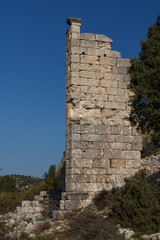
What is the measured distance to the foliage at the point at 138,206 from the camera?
27.5 ft

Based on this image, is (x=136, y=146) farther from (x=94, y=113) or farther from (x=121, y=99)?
(x=94, y=113)

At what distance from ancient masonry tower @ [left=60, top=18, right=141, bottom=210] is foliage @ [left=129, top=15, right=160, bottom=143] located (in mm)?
2286

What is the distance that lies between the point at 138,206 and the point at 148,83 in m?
3.43

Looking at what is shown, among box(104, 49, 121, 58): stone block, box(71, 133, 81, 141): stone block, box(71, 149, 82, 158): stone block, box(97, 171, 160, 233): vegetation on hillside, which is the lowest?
box(97, 171, 160, 233): vegetation on hillside

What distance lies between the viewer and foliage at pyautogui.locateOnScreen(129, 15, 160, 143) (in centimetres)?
976

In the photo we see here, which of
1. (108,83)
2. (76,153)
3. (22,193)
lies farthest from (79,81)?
(22,193)

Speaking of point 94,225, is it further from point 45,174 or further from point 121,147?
point 45,174

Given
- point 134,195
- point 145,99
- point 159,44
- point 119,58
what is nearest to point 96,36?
point 119,58

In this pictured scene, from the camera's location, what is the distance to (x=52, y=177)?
67.2ft

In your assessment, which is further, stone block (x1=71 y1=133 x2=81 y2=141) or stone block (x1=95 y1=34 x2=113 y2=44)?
stone block (x1=95 y1=34 x2=113 y2=44)

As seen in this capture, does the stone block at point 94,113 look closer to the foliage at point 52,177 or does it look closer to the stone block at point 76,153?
the stone block at point 76,153

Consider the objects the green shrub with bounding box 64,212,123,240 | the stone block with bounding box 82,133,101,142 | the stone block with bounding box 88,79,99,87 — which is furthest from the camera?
the stone block with bounding box 88,79,99,87

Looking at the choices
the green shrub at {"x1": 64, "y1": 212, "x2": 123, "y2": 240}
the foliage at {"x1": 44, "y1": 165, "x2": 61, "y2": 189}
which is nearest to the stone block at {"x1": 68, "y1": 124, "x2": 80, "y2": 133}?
the green shrub at {"x1": 64, "y1": 212, "x2": 123, "y2": 240}

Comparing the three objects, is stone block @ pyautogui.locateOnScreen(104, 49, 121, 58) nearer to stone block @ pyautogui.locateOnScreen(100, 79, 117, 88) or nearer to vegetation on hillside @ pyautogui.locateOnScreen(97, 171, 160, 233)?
stone block @ pyautogui.locateOnScreen(100, 79, 117, 88)
